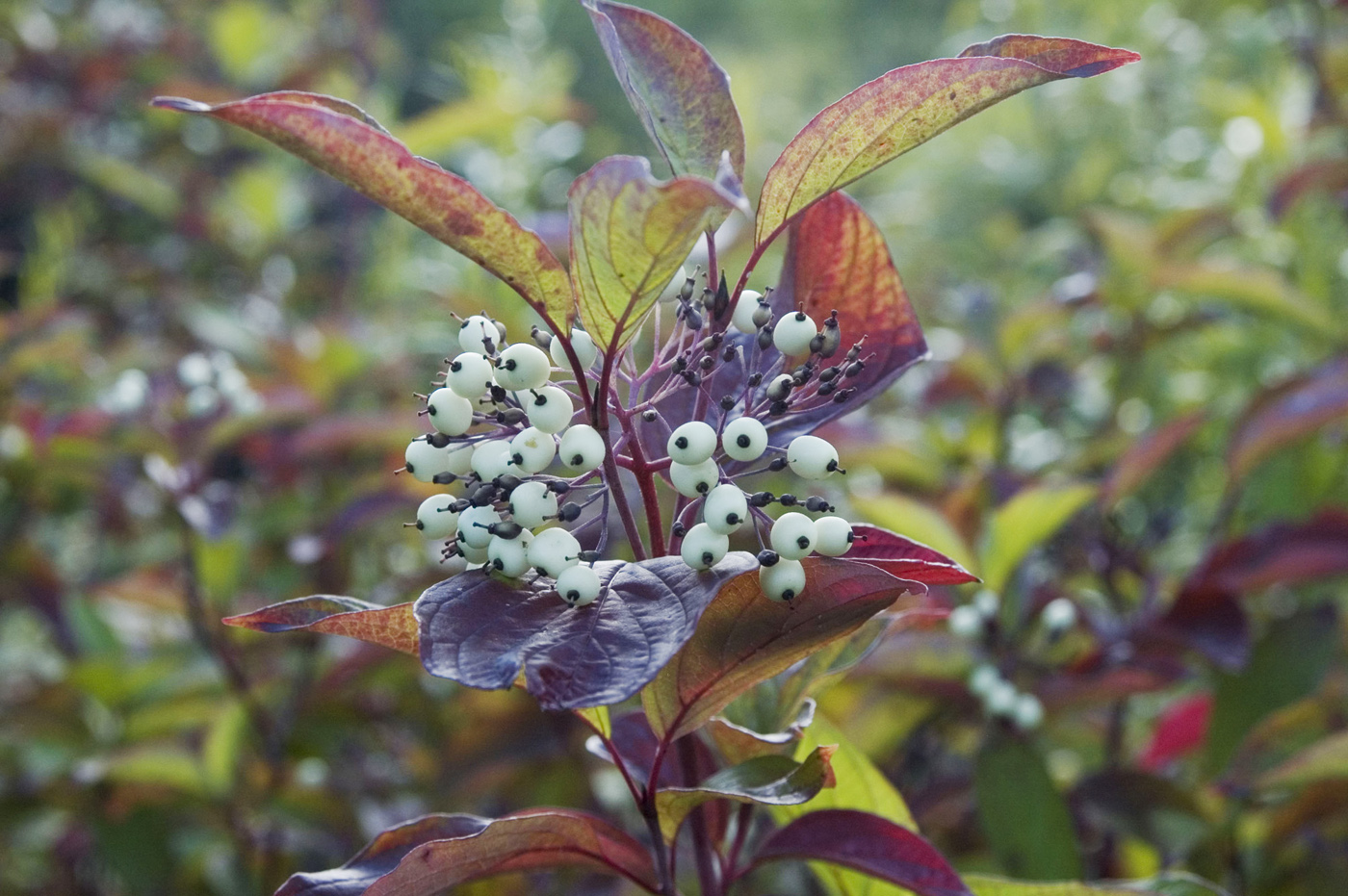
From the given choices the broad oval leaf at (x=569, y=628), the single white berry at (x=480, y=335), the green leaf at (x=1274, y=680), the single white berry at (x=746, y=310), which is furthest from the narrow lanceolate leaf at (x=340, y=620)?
the green leaf at (x=1274, y=680)

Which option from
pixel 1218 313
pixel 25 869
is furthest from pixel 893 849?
pixel 25 869

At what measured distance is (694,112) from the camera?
570 millimetres

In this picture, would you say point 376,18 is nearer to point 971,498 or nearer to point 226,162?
point 226,162

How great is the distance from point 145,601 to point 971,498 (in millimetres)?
1018

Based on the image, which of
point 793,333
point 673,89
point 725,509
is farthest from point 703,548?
point 673,89

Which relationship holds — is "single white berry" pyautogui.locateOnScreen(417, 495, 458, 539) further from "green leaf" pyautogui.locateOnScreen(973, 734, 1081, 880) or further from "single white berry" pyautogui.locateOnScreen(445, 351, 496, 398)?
"green leaf" pyautogui.locateOnScreen(973, 734, 1081, 880)

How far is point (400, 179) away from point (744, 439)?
0.20 metres

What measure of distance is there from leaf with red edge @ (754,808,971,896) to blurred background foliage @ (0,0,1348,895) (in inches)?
3.8

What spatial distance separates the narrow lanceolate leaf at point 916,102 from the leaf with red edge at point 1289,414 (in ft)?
2.31

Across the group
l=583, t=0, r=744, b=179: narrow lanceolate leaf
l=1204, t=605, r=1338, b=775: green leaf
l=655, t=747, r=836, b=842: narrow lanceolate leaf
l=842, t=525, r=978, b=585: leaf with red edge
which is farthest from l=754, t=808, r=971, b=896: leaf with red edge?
l=1204, t=605, r=1338, b=775: green leaf

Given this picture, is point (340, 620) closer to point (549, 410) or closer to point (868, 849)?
point (549, 410)

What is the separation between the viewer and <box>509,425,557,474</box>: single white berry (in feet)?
1.69

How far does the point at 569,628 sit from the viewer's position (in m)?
0.51

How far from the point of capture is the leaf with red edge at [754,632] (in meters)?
0.53
